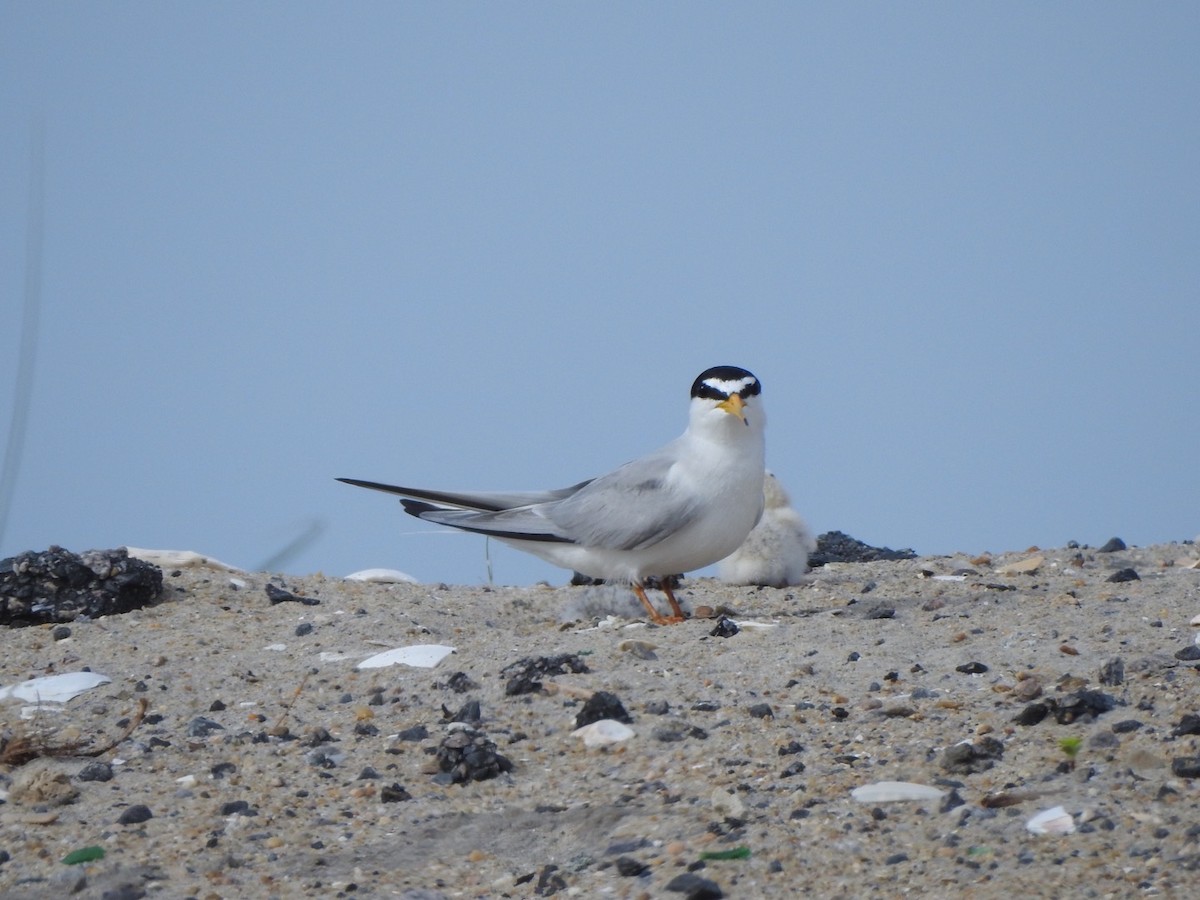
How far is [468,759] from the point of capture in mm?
4215

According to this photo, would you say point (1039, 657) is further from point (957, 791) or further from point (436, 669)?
point (436, 669)

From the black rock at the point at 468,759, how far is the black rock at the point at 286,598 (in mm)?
2588

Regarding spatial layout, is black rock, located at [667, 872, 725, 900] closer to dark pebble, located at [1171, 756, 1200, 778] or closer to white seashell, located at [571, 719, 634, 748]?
white seashell, located at [571, 719, 634, 748]

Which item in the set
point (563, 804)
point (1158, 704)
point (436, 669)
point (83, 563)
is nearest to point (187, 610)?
point (83, 563)

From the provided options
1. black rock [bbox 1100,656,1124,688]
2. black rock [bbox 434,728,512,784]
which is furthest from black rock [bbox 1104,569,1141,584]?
black rock [bbox 434,728,512,784]

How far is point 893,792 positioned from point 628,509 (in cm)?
263

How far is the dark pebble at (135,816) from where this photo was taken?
13.3 ft

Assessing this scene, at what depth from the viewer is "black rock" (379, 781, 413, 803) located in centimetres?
411

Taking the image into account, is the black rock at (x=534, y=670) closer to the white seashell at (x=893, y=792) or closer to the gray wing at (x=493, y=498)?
the white seashell at (x=893, y=792)

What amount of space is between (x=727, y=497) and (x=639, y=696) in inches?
66.3

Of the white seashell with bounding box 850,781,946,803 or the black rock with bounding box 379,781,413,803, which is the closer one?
the white seashell with bounding box 850,781,946,803

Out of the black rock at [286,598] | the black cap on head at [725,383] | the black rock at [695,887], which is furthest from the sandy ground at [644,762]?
the black cap on head at [725,383]

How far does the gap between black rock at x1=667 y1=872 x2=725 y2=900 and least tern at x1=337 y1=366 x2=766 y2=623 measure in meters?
2.59

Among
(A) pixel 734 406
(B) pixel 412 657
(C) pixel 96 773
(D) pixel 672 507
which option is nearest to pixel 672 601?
(D) pixel 672 507
